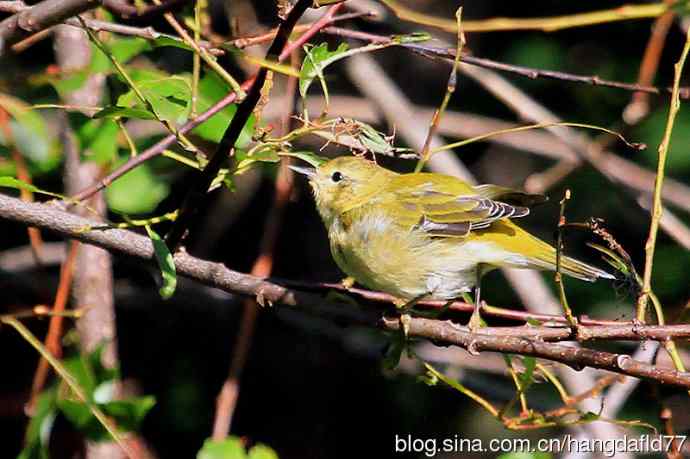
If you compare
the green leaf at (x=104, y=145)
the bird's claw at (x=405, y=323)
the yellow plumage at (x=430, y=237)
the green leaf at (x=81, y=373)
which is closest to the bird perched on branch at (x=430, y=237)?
the yellow plumage at (x=430, y=237)

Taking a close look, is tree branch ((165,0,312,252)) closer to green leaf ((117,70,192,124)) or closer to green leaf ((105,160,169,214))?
green leaf ((117,70,192,124))

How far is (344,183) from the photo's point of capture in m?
2.98

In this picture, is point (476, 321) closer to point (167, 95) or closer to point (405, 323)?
point (405, 323)

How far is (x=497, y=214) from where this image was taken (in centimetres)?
254

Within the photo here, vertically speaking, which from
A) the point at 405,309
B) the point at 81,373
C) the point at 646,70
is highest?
the point at 646,70

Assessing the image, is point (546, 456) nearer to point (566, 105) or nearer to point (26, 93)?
point (26, 93)

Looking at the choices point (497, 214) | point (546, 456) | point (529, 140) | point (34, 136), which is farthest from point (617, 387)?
point (34, 136)

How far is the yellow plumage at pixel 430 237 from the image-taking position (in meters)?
2.61

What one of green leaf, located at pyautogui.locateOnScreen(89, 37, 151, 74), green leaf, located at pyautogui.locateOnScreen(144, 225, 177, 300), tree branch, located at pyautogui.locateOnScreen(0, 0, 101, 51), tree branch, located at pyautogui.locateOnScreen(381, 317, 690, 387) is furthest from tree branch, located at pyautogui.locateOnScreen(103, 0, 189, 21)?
green leaf, located at pyautogui.locateOnScreen(89, 37, 151, 74)

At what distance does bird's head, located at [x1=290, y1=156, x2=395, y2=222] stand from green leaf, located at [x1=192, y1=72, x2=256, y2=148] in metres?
0.45

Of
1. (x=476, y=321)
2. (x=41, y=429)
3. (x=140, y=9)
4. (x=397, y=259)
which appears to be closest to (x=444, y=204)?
(x=397, y=259)

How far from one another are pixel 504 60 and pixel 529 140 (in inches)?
47.1

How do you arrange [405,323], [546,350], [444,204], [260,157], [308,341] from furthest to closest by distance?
[308,341] → [444,204] → [405,323] → [260,157] → [546,350]

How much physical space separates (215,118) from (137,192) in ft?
1.66
